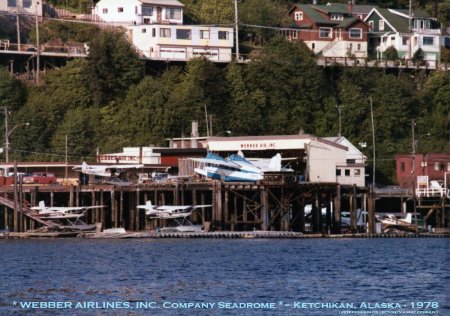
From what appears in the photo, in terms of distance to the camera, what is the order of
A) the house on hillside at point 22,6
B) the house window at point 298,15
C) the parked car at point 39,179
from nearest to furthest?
the parked car at point 39,179 < the house on hillside at point 22,6 < the house window at point 298,15

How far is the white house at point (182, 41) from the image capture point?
133500 millimetres

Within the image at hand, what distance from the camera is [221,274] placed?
7056cm

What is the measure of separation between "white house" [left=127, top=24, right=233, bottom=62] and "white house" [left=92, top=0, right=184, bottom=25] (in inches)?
97.9

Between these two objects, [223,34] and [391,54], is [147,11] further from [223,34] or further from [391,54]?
[391,54]

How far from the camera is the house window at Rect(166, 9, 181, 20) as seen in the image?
139 metres

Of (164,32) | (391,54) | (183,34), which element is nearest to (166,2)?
(183,34)

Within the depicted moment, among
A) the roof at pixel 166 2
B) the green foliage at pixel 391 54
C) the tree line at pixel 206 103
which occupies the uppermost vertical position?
the roof at pixel 166 2

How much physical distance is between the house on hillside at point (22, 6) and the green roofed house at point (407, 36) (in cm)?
3264

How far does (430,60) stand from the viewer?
14675 cm

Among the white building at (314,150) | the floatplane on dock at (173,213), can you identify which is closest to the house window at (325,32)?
the white building at (314,150)

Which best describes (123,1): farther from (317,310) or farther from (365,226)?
(317,310)

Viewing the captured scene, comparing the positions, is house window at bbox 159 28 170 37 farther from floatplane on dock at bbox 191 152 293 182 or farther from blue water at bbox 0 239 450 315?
blue water at bbox 0 239 450 315

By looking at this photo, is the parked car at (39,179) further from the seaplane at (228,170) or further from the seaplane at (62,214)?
the seaplane at (228,170)

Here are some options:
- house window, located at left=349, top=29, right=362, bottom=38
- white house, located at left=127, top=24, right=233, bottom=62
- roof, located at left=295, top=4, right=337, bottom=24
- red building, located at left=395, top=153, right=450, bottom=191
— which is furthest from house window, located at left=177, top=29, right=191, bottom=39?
red building, located at left=395, top=153, right=450, bottom=191
